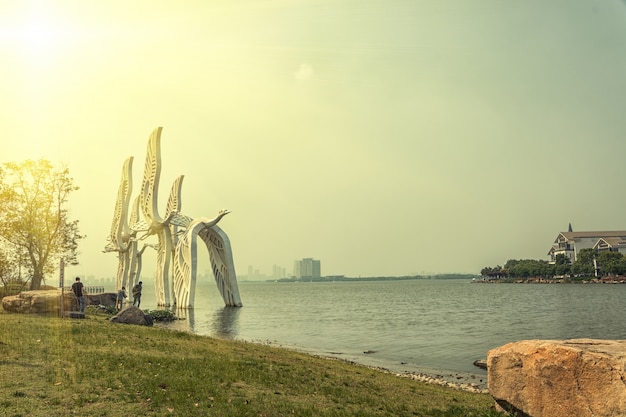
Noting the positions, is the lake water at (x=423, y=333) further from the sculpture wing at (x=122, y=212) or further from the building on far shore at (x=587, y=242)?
the building on far shore at (x=587, y=242)

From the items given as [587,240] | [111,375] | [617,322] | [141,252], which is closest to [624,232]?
[587,240]

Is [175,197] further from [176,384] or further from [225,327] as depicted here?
[176,384]

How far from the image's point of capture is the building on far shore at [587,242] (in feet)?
370

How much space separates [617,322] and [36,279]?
3919cm

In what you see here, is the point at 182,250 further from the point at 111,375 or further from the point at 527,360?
the point at 527,360

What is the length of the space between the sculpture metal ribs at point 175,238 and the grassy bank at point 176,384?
2594cm

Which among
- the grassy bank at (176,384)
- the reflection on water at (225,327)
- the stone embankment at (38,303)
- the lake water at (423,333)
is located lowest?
the lake water at (423,333)

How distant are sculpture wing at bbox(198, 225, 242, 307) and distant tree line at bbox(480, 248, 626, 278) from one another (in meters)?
84.6

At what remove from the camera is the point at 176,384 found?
9.69 meters

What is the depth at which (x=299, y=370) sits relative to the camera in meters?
13.1

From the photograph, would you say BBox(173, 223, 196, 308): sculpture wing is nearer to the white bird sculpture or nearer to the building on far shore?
the white bird sculpture

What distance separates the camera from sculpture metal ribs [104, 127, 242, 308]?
4103 centimetres

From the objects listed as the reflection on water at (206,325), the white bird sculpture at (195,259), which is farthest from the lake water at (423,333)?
the white bird sculpture at (195,259)

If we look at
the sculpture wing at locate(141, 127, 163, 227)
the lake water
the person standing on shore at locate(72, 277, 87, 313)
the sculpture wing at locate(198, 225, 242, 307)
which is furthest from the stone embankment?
the sculpture wing at locate(141, 127, 163, 227)
